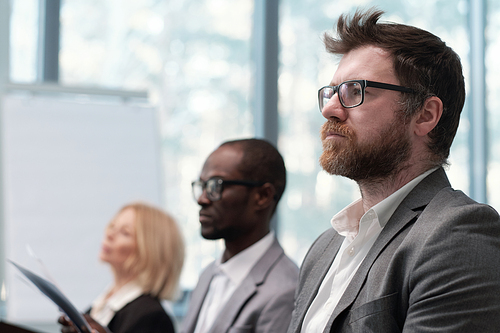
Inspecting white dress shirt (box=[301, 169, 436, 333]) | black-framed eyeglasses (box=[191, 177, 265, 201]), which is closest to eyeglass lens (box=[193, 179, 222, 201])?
black-framed eyeglasses (box=[191, 177, 265, 201])

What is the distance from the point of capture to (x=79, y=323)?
1617 millimetres

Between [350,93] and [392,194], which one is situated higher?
[350,93]

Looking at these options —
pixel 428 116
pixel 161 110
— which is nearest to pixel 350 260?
pixel 428 116

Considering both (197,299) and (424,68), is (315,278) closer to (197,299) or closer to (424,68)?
(424,68)

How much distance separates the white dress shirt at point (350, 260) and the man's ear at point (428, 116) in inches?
4.3

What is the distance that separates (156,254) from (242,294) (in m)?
0.86

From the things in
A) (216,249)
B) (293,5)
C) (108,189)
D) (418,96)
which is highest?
(293,5)

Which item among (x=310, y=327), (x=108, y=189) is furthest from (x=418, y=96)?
(x=108, y=189)

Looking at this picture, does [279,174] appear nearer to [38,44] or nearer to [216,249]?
[216,249]

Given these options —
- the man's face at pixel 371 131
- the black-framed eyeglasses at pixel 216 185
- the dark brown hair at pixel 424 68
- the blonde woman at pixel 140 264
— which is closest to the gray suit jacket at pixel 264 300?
the black-framed eyeglasses at pixel 216 185

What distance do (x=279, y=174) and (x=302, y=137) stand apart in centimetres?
218

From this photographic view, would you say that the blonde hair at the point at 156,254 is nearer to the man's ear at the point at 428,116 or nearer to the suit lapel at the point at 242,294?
the suit lapel at the point at 242,294

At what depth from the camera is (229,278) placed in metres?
2.11

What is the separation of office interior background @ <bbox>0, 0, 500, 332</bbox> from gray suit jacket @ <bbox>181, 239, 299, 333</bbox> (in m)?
1.48
